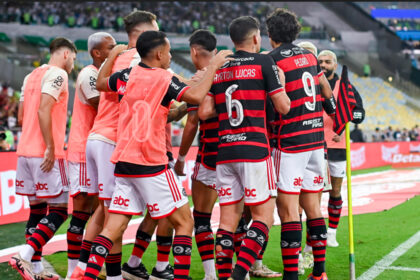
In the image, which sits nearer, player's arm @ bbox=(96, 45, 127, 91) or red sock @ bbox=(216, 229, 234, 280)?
red sock @ bbox=(216, 229, 234, 280)

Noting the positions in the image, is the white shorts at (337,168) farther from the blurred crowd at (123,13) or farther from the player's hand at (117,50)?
the blurred crowd at (123,13)

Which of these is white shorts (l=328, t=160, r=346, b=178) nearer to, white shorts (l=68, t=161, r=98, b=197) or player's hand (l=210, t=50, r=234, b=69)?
player's hand (l=210, t=50, r=234, b=69)

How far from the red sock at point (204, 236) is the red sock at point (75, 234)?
1.08 meters

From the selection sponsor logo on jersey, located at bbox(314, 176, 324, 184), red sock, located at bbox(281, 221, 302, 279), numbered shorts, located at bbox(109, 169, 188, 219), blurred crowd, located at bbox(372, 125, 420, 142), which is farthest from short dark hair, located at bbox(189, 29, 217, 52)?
blurred crowd, located at bbox(372, 125, 420, 142)

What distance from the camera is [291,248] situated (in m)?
4.44

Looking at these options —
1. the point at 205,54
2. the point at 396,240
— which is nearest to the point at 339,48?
the point at 396,240

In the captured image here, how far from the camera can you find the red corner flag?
195 inches

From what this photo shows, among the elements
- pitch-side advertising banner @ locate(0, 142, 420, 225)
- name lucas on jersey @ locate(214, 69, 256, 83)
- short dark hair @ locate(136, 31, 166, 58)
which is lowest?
pitch-side advertising banner @ locate(0, 142, 420, 225)

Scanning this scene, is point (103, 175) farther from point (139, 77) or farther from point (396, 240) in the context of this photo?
point (396, 240)

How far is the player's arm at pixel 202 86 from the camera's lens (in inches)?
159

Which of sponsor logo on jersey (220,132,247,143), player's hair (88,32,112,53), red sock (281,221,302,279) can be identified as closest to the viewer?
sponsor logo on jersey (220,132,247,143)

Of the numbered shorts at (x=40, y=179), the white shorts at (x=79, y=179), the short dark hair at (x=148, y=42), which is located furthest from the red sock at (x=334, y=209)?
the short dark hair at (x=148, y=42)

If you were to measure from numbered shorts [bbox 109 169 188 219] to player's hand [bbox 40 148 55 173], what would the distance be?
1328 mm

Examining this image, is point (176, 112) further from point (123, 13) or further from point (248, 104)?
point (123, 13)
